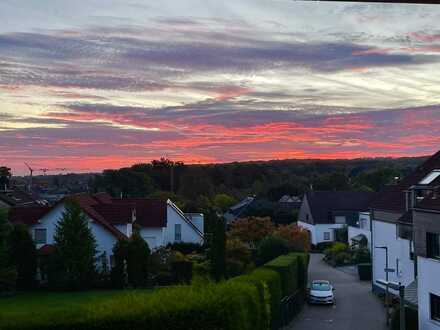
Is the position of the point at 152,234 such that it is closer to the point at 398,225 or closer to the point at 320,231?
the point at 398,225

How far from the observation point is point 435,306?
23.8m

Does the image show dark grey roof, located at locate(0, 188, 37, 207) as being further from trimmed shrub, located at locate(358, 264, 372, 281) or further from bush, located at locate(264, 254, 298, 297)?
bush, located at locate(264, 254, 298, 297)

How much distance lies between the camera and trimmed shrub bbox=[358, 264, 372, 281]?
44.9 metres

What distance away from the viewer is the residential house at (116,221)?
39938 mm

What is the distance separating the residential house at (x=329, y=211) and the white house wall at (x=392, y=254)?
31.0 meters

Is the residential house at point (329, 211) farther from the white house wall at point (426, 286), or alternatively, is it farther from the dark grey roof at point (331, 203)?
the white house wall at point (426, 286)

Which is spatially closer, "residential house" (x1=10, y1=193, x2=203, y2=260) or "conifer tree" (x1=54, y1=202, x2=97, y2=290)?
"conifer tree" (x1=54, y1=202, x2=97, y2=290)

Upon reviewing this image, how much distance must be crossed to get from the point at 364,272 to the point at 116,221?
59.4 ft

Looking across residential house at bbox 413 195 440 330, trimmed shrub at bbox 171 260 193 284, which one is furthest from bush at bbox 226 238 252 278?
residential house at bbox 413 195 440 330

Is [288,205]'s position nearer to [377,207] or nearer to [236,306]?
[377,207]

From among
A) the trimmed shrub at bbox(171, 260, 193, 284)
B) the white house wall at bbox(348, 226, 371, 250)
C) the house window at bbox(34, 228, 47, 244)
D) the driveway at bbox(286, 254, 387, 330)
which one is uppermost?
the house window at bbox(34, 228, 47, 244)

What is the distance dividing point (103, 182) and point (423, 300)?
225ft

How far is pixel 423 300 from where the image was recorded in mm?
24641

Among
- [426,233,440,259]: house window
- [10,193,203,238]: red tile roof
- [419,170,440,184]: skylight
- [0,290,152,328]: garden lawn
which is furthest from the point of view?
[10,193,203,238]: red tile roof
